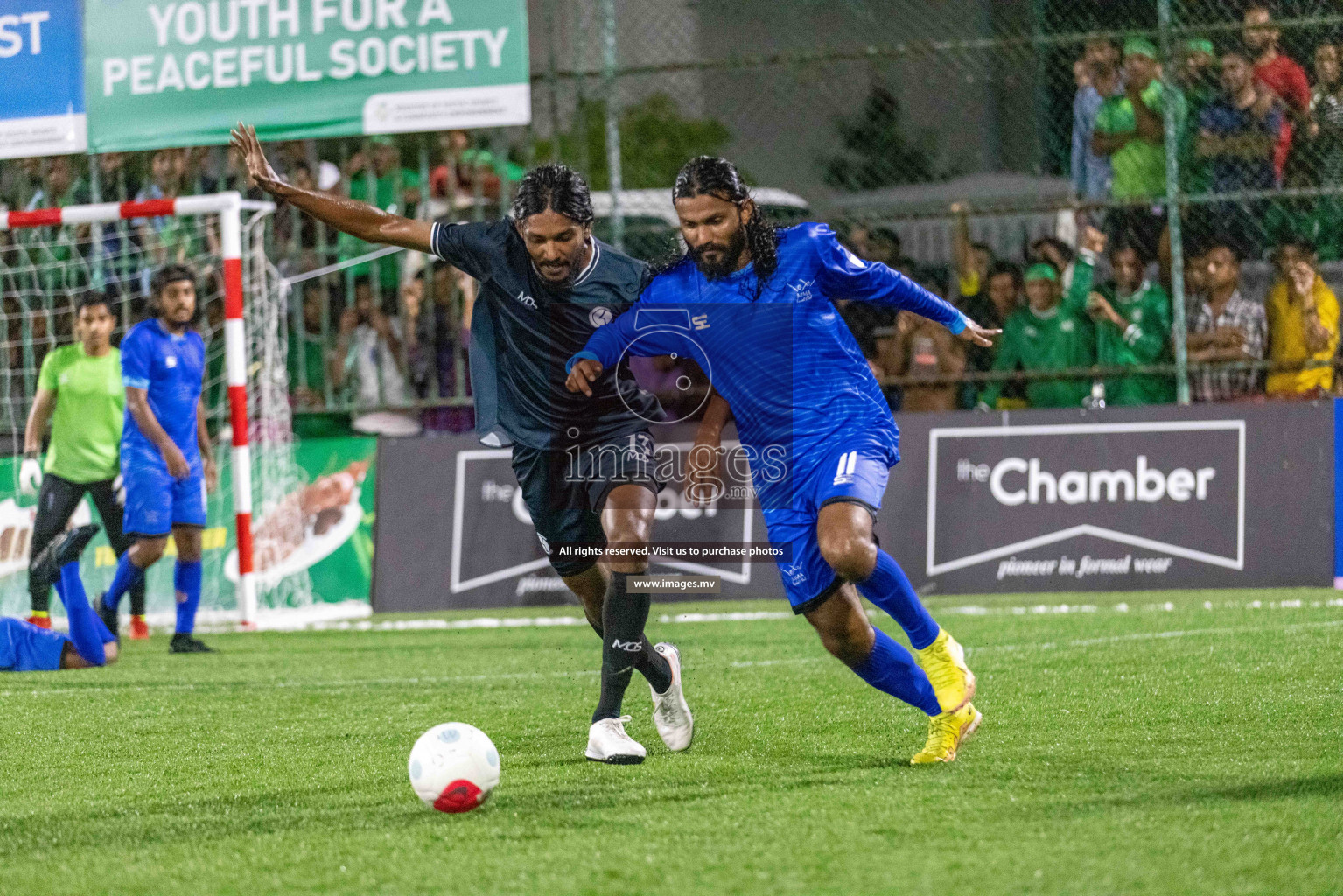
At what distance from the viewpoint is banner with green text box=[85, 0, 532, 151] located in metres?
12.1

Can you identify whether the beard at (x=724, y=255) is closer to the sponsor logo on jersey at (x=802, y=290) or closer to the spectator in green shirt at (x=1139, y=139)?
the sponsor logo on jersey at (x=802, y=290)

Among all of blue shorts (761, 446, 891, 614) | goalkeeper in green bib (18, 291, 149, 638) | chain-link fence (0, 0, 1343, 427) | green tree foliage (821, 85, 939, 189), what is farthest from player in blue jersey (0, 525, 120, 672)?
green tree foliage (821, 85, 939, 189)

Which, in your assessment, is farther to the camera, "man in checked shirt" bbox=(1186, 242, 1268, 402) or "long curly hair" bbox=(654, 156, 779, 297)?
"man in checked shirt" bbox=(1186, 242, 1268, 402)

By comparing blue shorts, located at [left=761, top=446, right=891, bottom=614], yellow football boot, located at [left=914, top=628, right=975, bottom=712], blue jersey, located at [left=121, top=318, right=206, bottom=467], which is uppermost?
blue jersey, located at [left=121, top=318, right=206, bottom=467]

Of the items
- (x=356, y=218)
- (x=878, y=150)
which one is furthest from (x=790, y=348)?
(x=878, y=150)

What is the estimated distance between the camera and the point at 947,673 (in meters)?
5.26

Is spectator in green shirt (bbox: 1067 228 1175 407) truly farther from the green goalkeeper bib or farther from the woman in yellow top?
the green goalkeeper bib

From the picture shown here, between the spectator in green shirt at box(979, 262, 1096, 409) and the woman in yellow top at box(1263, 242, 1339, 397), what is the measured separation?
4.26 feet

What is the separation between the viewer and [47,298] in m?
12.8

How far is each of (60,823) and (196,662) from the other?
4772 millimetres

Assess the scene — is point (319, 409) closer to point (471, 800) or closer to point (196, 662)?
point (196, 662)

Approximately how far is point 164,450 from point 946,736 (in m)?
6.44

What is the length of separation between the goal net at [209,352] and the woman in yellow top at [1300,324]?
7278mm

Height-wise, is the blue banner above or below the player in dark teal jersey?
above
